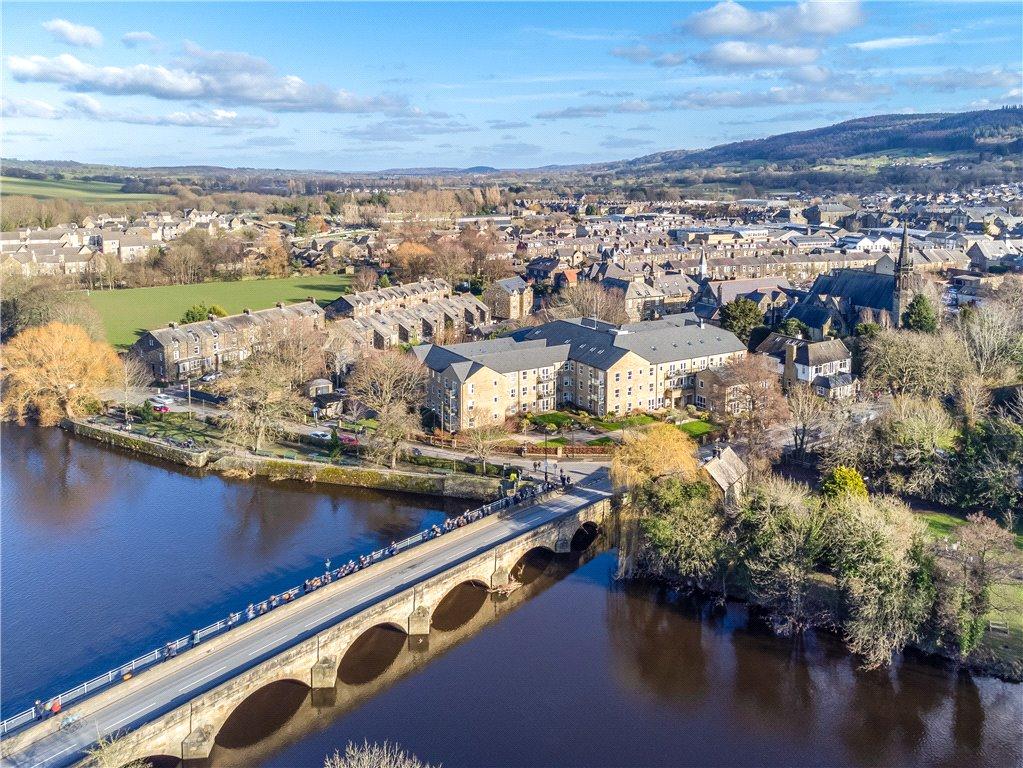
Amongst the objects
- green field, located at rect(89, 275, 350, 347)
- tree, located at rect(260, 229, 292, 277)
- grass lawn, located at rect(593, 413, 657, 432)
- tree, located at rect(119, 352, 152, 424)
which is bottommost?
grass lawn, located at rect(593, 413, 657, 432)

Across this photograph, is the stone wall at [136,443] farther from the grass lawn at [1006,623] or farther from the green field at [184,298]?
the grass lawn at [1006,623]

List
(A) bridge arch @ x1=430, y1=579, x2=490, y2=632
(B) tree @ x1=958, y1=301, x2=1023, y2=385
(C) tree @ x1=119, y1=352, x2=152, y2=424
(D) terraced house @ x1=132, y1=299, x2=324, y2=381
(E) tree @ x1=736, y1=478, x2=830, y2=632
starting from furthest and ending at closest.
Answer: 1. (D) terraced house @ x1=132, y1=299, x2=324, y2=381
2. (C) tree @ x1=119, y1=352, x2=152, y2=424
3. (B) tree @ x1=958, y1=301, x2=1023, y2=385
4. (A) bridge arch @ x1=430, y1=579, x2=490, y2=632
5. (E) tree @ x1=736, y1=478, x2=830, y2=632

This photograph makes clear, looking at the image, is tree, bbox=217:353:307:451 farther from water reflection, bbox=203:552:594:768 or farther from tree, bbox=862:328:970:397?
tree, bbox=862:328:970:397

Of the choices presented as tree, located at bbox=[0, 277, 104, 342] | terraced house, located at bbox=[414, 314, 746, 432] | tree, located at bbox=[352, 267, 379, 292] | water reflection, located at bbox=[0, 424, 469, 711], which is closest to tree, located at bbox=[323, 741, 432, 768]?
water reflection, located at bbox=[0, 424, 469, 711]

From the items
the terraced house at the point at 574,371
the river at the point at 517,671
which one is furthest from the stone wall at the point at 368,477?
the terraced house at the point at 574,371

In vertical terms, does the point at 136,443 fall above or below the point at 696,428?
below

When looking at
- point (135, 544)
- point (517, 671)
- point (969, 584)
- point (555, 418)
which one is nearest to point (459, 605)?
point (517, 671)

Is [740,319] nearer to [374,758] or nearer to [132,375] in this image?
[132,375]

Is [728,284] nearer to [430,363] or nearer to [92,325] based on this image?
[430,363]
